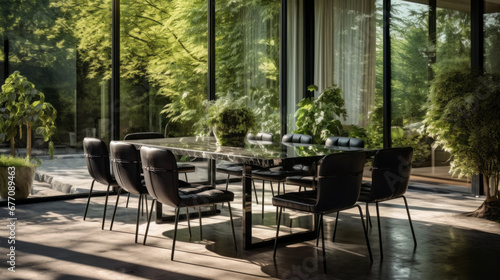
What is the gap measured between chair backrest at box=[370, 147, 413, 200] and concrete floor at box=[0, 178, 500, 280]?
19.6 inches

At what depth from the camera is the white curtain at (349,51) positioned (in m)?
8.47

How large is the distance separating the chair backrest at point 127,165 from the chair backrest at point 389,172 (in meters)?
1.99

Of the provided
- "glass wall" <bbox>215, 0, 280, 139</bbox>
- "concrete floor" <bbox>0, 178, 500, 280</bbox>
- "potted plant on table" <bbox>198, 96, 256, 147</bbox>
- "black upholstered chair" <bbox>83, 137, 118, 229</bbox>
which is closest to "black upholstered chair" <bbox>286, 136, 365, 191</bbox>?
"concrete floor" <bbox>0, 178, 500, 280</bbox>

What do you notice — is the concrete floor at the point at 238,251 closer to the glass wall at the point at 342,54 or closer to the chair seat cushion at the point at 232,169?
the chair seat cushion at the point at 232,169

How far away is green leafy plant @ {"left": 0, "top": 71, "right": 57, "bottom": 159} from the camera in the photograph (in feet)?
21.1

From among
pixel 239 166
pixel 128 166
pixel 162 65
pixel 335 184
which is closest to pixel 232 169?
pixel 239 166

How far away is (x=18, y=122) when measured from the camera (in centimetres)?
648

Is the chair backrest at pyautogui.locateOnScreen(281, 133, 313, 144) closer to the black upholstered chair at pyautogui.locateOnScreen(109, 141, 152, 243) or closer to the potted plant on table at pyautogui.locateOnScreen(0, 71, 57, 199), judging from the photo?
the black upholstered chair at pyautogui.locateOnScreen(109, 141, 152, 243)

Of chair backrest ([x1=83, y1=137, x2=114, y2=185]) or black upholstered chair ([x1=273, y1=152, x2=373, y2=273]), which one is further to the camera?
chair backrest ([x1=83, y1=137, x2=114, y2=185])

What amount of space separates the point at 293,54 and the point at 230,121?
454 centimetres

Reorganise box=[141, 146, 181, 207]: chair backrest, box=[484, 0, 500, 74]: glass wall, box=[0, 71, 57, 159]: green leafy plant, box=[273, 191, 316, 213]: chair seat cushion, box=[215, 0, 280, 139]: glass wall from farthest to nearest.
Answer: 1. box=[215, 0, 280, 139]: glass wall
2. box=[484, 0, 500, 74]: glass wall
3. box=[0, 71, 57, 159]: green leafy plant
4. box=[141, 146, 181, 207]: chair backrest
5. box=[273, 191, 316, 213]: chair seat cushion

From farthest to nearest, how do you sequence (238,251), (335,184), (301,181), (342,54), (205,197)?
(342,54) < (301,181) < (238,251) < (205,197) < (335,184)

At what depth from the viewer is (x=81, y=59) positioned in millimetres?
7004

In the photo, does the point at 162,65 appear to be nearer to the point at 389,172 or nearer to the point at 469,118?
the point at 469,118
